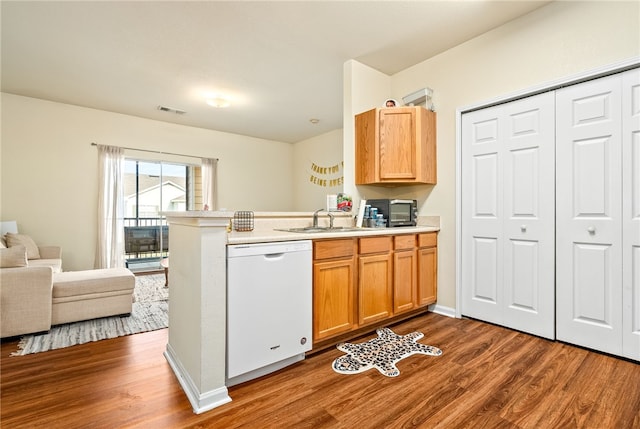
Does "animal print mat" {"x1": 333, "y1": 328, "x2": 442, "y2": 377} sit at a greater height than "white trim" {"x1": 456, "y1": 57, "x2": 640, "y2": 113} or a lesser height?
lesser

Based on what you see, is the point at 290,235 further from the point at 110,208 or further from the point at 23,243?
the point at 110,208

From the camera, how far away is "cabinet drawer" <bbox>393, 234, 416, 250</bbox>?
2.69 m

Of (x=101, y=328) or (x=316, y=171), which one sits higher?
(x=316, y=171)

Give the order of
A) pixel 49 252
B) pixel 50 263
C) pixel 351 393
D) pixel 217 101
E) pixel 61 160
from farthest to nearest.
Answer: pixel 61 160 → pixel 217 101 → pixel 49 252 → pixel 50 263 → pixel 351 393

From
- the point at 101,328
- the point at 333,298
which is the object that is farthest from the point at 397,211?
the point at 101,328

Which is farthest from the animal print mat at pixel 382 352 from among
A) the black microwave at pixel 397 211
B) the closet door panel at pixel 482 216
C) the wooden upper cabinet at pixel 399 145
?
the wooden upper cabinet at pixel 399 145

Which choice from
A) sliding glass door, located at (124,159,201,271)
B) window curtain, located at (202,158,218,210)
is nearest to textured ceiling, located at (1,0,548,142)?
sliding glass door, located at (124,159,201,271)

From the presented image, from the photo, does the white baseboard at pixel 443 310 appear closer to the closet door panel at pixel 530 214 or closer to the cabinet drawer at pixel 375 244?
the closet door panel at pixel 530 214

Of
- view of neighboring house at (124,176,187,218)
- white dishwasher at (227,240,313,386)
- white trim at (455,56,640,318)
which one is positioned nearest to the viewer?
white dishwasher at (227,240,313,386)

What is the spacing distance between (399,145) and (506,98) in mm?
978

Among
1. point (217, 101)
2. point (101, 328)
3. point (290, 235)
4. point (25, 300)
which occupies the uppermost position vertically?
point (217, 101)

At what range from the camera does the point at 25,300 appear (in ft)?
8.21

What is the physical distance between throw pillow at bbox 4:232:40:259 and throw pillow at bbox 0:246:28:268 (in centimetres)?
176

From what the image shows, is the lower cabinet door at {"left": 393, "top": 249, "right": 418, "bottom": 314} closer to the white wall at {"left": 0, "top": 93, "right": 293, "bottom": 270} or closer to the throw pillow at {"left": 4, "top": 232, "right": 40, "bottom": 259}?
the throw pillow at {"left": 4, "top": 232, "right": 40, "bottom": 259}
